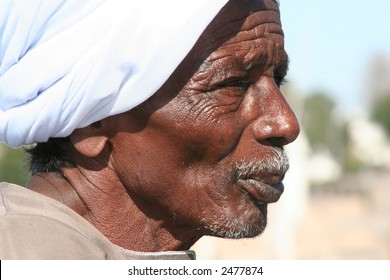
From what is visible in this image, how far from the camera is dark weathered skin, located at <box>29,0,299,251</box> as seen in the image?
3377 mm

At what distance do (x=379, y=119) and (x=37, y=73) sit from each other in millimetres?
69983

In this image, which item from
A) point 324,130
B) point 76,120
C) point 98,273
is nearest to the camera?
point 98,273

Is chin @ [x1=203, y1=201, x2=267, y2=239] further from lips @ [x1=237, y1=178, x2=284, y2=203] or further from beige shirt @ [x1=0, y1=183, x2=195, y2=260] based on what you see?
beige shirt @ [x1=0, y1=183, x2=195, y2=260]

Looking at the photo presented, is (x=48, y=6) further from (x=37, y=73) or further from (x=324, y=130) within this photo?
(x=324, y=130)

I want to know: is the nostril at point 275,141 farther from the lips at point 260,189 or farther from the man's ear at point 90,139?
the man's ear at point 90,139

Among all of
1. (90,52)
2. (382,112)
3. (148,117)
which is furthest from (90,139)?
(382,112)

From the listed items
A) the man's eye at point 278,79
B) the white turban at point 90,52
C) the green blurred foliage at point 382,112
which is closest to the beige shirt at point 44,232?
the white turban at point 90,52

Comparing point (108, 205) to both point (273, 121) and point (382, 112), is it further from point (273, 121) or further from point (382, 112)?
point (382, 112)

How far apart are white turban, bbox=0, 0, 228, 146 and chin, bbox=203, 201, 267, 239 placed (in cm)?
46

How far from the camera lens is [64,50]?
3.23 metres

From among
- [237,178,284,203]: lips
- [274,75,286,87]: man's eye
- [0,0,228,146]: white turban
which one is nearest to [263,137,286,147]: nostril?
[237,178,284,203]: lips

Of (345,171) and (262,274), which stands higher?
(262,274)

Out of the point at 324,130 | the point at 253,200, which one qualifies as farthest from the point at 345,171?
the point at 253,200

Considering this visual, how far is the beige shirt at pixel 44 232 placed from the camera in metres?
2.94
